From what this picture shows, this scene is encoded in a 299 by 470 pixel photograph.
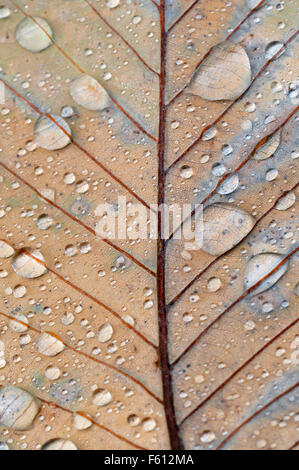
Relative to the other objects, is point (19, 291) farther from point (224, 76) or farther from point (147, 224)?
point (224, 76)

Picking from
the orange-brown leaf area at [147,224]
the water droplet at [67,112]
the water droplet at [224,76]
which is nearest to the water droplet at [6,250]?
the orange-brown leaf area at [147,224]

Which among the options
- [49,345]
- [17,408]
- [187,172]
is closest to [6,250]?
[49,345]

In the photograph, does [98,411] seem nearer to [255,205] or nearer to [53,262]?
[53,262]

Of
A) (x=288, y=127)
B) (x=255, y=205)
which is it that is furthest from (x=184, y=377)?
(x=288, y=127)

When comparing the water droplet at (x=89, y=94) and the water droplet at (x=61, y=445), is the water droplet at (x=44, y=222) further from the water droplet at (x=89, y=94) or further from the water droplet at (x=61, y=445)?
the water droplet at (x=61, y=445)

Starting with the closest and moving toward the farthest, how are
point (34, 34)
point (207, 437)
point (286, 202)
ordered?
point (207, 437), point (286, 202), point (34, 34)
